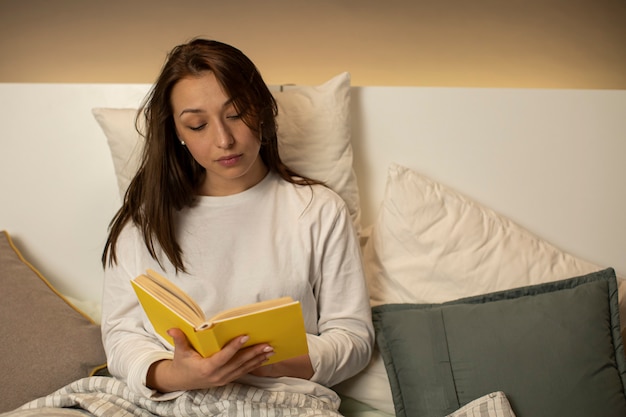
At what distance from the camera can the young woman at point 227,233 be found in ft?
4.34

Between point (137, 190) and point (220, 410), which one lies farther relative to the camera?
point (137, 190)

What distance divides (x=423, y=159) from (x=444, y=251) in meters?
0.28

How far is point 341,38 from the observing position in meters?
2.12

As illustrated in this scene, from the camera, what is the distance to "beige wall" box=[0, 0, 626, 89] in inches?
80.7

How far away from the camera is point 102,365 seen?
4.95ft

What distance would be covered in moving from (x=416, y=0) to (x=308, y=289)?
46.2 inches

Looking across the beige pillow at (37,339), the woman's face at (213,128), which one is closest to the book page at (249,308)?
the woman's face at (213,128)

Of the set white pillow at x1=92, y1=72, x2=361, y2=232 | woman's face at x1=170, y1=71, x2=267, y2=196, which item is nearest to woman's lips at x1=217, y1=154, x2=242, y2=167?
woman's face at x1=170, y1=71, x2=267, y2=196

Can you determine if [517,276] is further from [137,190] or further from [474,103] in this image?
[137,190]

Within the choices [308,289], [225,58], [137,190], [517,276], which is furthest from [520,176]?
[137,190]

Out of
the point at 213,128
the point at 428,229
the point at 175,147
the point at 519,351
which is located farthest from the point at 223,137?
the point at 519,351

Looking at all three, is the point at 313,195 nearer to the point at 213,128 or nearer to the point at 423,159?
the point at 213,128

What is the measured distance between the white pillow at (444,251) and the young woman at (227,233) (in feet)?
0.65

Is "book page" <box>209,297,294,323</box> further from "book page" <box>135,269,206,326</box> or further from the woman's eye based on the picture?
the woman's eye
